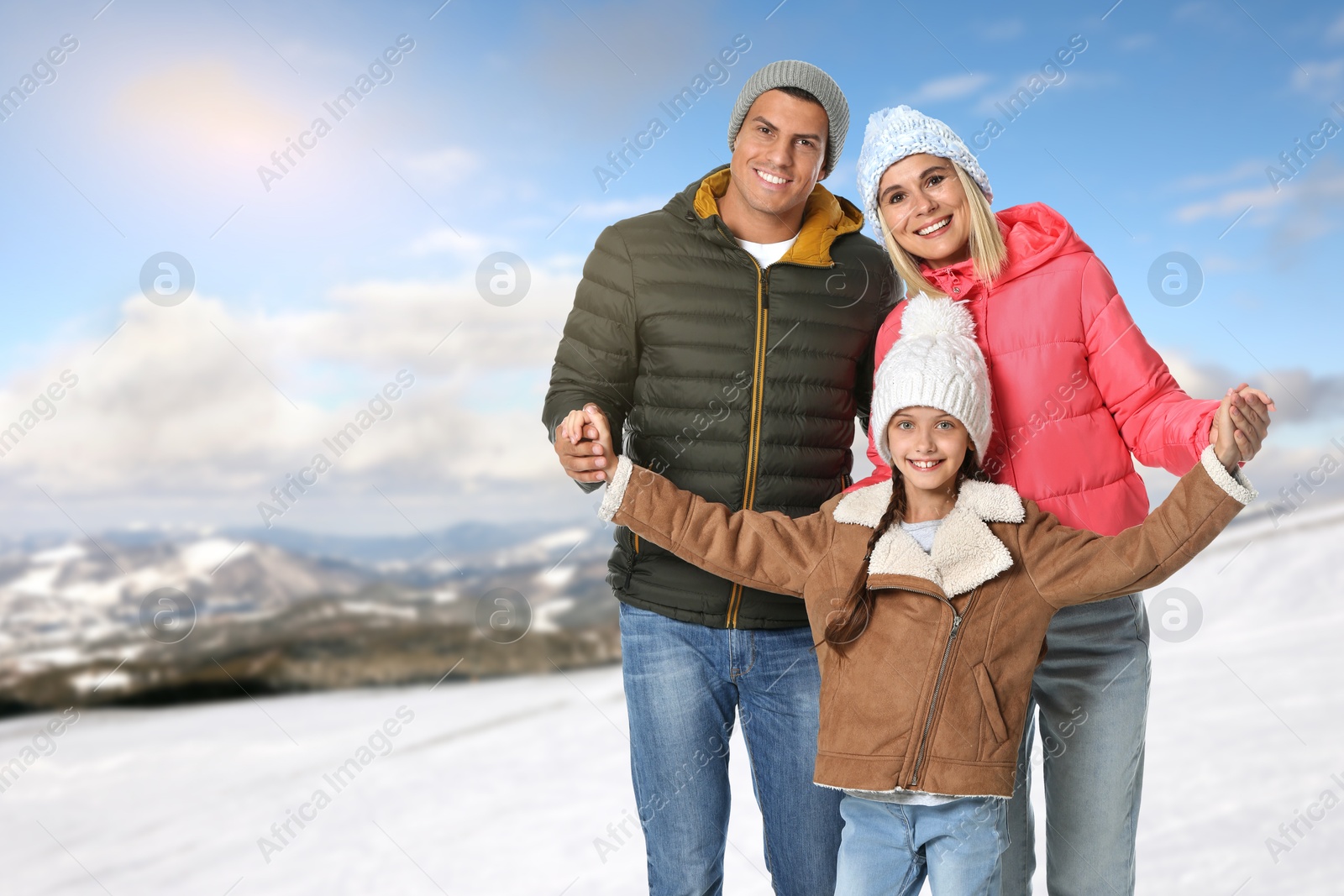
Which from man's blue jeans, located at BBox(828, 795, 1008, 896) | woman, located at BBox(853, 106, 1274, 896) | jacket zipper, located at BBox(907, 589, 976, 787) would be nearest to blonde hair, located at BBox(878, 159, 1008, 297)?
woman, located at BBox(853, 106, 1274, 896)

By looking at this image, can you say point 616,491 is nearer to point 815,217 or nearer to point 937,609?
point 937,609

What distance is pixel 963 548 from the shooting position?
1542mm

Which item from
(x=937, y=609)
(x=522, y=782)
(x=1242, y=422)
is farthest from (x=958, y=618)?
(x=522, y=782)

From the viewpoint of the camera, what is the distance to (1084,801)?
1660mm

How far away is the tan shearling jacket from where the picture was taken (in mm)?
1503

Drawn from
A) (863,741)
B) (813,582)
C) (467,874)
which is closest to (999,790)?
(863,741)

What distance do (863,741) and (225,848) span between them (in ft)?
9.64

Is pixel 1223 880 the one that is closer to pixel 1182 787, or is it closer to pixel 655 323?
pixel 1182 787

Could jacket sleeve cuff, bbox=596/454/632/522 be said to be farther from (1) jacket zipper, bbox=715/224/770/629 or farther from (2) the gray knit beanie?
(2) the gray knit beanie

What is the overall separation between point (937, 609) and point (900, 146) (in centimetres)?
76

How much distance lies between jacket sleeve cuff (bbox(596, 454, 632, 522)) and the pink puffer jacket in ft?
1.97

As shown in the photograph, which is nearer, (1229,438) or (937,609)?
(1229,438)

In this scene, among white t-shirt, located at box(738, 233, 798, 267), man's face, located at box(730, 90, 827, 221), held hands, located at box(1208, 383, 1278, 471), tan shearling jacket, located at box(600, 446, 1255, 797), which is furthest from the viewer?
white t-shirt, located at box(738, 233, 798, 267)

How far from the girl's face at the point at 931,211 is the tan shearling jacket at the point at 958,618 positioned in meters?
0.39
